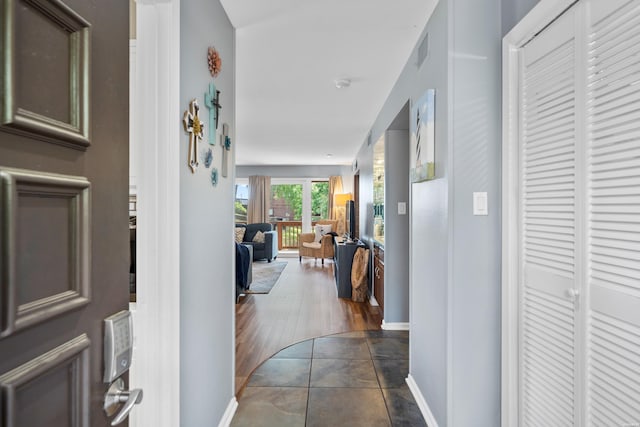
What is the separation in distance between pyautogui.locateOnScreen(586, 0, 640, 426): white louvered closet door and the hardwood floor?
2.09 metres

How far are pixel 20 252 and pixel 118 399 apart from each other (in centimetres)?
37

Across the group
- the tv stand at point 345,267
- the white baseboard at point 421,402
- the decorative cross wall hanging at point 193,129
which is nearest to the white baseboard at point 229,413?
the white baseboard at point 421,402

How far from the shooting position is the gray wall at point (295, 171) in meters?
9.59

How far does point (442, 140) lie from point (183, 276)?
4.84ft

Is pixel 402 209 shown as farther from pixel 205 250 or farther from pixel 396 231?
pixel 205 250

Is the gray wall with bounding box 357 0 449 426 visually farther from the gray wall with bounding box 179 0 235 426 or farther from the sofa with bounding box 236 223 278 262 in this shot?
the sofa with bounding box 236 223 278 262

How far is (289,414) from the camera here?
2.21 meters

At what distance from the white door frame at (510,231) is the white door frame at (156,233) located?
1501 millimetres

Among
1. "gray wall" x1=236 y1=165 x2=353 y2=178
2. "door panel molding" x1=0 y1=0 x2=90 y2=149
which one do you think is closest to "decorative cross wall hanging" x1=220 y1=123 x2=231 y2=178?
"door panel molding" x1=0 y1=0 x2=90 y2=149

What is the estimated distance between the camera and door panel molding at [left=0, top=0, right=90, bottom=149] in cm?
46

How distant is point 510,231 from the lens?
1.73 meters

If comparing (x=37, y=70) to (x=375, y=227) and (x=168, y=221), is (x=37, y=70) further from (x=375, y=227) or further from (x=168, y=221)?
(x=375, y=227)

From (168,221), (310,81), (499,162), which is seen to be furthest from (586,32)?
(310,81)

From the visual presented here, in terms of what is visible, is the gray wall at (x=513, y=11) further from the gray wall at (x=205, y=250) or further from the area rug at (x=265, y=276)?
the area rug at (x=265, y=276)
